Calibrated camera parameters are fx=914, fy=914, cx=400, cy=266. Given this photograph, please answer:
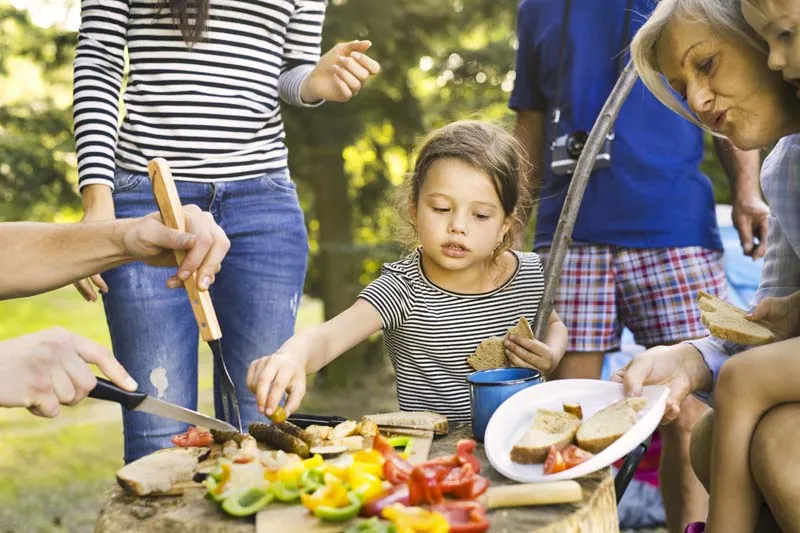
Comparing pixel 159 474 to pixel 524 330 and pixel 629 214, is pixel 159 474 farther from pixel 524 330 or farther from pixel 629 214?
pixel 629 214

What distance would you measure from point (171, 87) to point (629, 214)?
1462 millimetres

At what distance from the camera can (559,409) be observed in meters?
2.04

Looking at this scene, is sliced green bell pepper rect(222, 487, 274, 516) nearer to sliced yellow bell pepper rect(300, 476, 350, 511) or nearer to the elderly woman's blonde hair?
sliced yellow bell pepper rect(300, 476, 350, 511)

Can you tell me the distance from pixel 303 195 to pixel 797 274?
4872 millimetres

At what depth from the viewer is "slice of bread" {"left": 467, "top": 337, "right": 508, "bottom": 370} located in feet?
8.23

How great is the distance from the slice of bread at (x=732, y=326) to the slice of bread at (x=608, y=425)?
0.32m

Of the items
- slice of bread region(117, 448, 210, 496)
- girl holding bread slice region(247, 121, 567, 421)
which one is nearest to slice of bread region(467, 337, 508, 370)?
girl holding bread slice region(247, 121, 567, 421)

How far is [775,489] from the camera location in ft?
5.91

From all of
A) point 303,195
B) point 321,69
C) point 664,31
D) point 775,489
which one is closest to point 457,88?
point 303,195

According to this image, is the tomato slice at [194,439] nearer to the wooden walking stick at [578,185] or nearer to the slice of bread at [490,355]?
the slice of bread at [490,355]

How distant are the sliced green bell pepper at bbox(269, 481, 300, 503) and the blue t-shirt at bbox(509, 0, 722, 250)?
5.20 feet

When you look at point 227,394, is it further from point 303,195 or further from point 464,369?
point 303,195

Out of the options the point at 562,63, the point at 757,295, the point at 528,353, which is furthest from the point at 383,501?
the point at 562,63

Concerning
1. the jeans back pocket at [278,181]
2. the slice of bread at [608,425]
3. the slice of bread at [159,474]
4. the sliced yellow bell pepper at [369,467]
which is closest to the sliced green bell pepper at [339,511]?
the sliced yellow bell pepper at [369,467]
